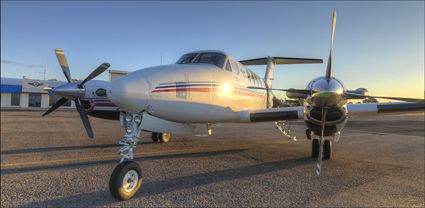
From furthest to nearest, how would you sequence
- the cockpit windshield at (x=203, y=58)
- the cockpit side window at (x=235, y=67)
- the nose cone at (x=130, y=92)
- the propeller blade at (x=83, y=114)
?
the cockpit side window at (x=235, y=67), the propeller blade at (x=83, y=114), the cockpit windshield at (x=203, y=58), the nose cone at (x=130, y=92)

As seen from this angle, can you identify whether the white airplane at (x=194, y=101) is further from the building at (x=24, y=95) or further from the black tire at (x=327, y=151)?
the building at (x=24, y=95)

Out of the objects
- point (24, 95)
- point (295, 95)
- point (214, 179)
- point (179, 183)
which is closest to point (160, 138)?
point (214, 179)

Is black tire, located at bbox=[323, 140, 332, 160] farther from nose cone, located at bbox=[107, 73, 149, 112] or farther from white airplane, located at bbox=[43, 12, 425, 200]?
nose cone, located at bbox=[107, 73, 149, 112]

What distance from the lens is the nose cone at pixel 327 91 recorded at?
20.4 ft

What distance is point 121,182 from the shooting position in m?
4.88

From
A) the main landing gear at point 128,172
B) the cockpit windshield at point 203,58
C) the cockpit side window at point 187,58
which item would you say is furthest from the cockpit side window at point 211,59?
the main landing gear at point 128,172

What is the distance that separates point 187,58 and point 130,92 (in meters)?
2.91

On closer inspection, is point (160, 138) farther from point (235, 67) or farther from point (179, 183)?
point (179, 183)

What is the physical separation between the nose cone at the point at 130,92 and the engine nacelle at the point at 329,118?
4.11 metres

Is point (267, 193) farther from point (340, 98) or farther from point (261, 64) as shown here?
point (261, 64)

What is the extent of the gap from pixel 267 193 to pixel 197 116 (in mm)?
2558

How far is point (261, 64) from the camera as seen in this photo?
50.6 feet

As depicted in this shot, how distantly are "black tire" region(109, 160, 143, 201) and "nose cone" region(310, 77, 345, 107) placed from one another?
4.20 metres

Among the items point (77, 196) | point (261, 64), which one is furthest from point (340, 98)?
point (261, 64)
